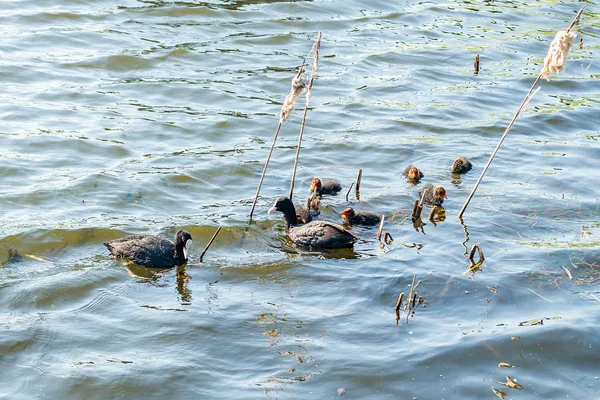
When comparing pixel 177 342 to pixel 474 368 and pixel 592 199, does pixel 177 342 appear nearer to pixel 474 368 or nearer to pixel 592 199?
pixel 474 368

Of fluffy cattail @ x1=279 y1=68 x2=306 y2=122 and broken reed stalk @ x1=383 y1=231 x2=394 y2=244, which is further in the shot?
broken reed stalk @ x1=383 y1=231 x2=394 y2=244

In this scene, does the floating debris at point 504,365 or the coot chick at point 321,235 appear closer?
the floating debris at point 504,365

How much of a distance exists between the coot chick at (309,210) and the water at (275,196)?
7.7 inches

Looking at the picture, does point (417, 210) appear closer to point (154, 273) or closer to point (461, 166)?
point (461, 166)

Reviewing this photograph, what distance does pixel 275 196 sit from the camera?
11.5 metres

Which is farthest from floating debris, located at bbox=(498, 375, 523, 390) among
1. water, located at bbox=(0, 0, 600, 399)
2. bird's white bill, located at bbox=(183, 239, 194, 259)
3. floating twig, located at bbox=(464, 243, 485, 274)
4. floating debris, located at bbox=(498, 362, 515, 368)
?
bird's white bill, located at bbox=(183, 239, 194, 259)

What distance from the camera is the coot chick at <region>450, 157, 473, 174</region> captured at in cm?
1245

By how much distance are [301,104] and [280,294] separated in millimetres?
6912

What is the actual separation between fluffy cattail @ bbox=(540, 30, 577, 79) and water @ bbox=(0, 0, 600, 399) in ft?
7.01

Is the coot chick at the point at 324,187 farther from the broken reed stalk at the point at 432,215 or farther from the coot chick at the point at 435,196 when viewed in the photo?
the broken reed stalk at the point at 432,215

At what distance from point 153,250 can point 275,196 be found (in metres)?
2.68

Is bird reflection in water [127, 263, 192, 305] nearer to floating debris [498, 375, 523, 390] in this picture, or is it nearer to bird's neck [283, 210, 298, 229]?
bird's neck [283, 210, 298, 229]

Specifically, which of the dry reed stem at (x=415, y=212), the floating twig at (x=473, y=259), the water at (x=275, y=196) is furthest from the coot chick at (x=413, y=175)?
the floating twig at (x=473, y=259)

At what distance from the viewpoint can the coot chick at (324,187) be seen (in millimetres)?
11375
